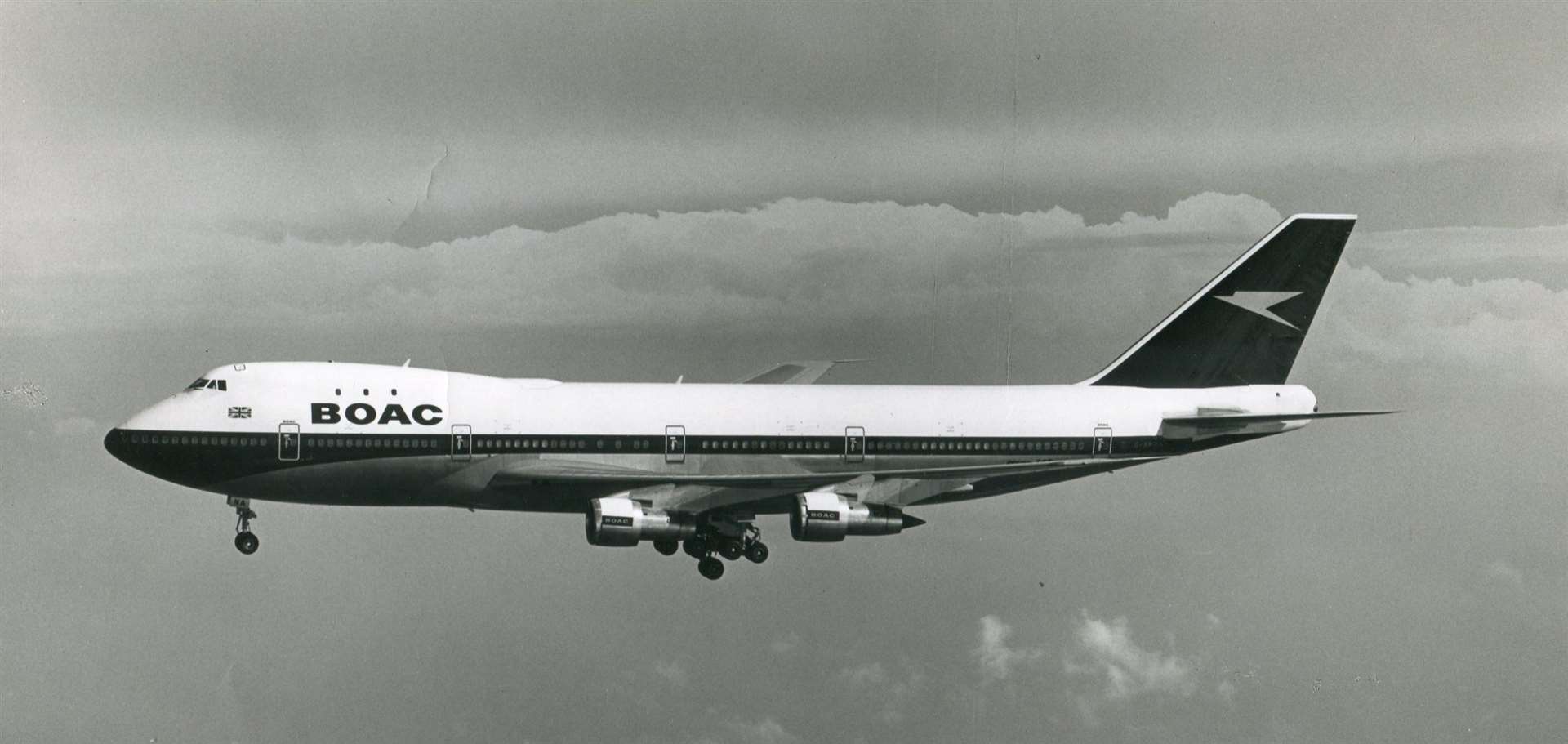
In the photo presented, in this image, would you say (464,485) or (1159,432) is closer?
(464,485)

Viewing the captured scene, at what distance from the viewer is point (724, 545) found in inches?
1622

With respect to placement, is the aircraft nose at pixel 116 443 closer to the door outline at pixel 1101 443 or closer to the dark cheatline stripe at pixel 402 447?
the dark cheatline stripe at pixel 402 447

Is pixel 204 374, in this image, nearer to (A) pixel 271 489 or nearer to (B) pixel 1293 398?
(A) pixel 271 489

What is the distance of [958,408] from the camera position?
42.5 m

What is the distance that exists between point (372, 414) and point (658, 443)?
6603 millimetres

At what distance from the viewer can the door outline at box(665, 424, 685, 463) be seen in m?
40.4

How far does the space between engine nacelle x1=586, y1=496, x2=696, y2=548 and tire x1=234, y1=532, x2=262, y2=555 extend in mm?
8007

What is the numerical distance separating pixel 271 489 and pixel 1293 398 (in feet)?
83.7

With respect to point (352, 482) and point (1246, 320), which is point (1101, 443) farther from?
point (352, 482)

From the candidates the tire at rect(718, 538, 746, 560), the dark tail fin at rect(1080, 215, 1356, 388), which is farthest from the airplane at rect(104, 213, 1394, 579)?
the dark tail fin at rect(1080, 215, 1356, 388)

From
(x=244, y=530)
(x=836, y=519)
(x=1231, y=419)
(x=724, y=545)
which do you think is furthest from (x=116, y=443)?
(x=1231, y=419)

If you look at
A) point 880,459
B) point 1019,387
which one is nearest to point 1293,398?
point 1019,387

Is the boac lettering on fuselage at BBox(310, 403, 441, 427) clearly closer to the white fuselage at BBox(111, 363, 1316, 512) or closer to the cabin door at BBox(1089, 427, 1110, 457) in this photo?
the white fuselage at BBox(111, 363, 1316, 512)

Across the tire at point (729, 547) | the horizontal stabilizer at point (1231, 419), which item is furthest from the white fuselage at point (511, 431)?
the horizontal stabilizer at point (1231, 419)
